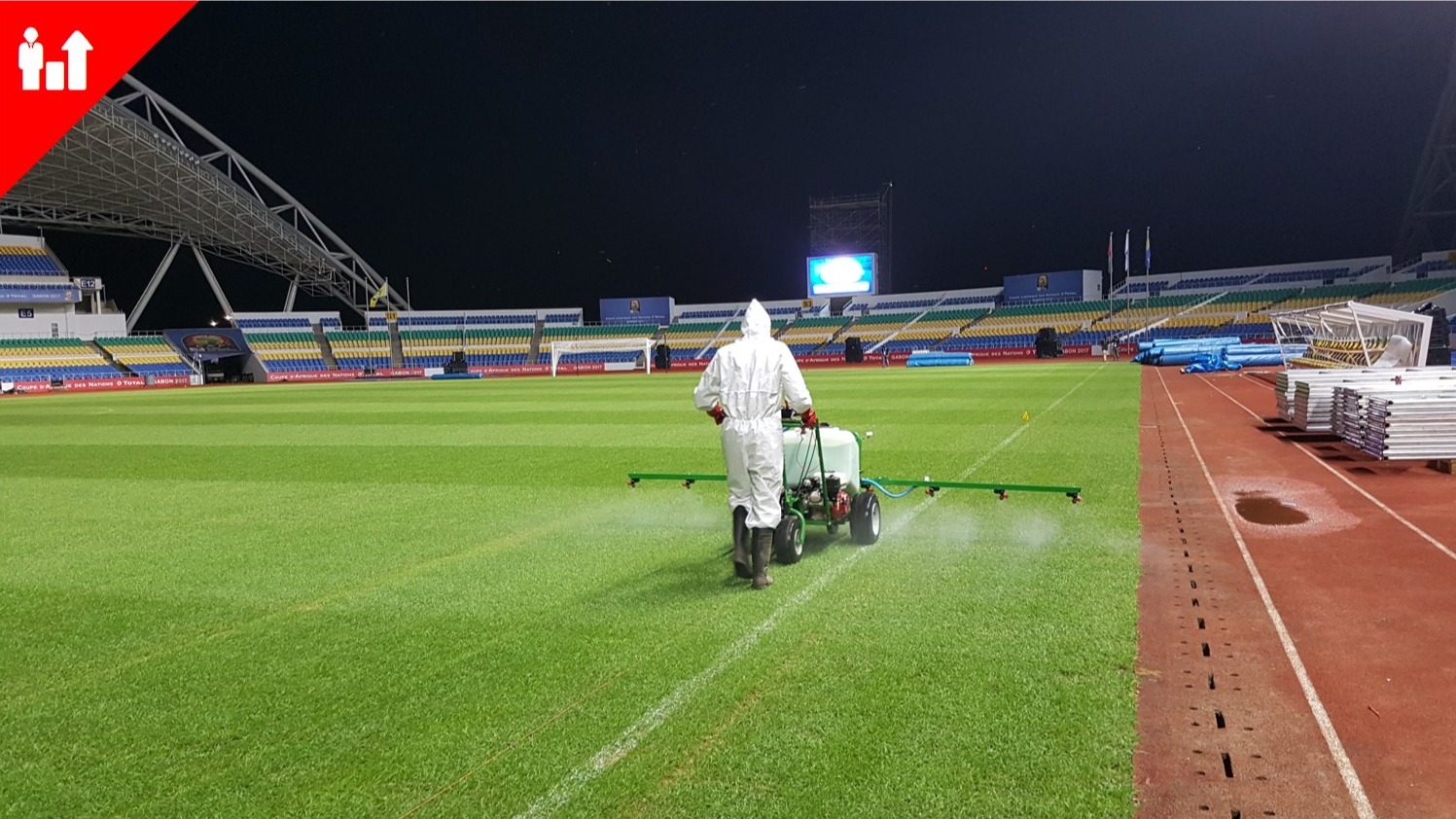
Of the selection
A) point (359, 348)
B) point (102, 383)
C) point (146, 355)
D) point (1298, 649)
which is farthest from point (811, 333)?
point (1298, 649)

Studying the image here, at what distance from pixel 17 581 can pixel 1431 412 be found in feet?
48.6

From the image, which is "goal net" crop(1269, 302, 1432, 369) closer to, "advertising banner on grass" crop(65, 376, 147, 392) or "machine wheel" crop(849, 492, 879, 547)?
"machine wheel" crop(849, 492, 879, 547)

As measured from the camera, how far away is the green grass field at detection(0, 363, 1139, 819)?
2953 mm

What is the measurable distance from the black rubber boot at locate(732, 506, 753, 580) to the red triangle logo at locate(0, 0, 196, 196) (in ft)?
116

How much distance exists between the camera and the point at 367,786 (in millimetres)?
2965

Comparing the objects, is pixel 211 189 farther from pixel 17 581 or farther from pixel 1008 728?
pixel 1008 728

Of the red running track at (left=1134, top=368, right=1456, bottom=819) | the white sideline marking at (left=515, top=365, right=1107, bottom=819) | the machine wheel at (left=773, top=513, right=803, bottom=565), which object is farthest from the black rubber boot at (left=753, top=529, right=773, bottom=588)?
the red running track at (left=1134, top=368, right=1456, bottom=819)

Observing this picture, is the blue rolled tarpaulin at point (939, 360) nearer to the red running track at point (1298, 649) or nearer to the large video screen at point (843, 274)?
the large video screen at point (843, 274)

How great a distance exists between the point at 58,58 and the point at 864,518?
3905cm

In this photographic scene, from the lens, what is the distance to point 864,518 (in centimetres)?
670

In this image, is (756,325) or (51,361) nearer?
(756,325)

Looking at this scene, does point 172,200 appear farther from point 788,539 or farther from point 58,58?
point 788,539

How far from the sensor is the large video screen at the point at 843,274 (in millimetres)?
64438

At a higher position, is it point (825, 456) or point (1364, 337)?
point (1364, 337)
